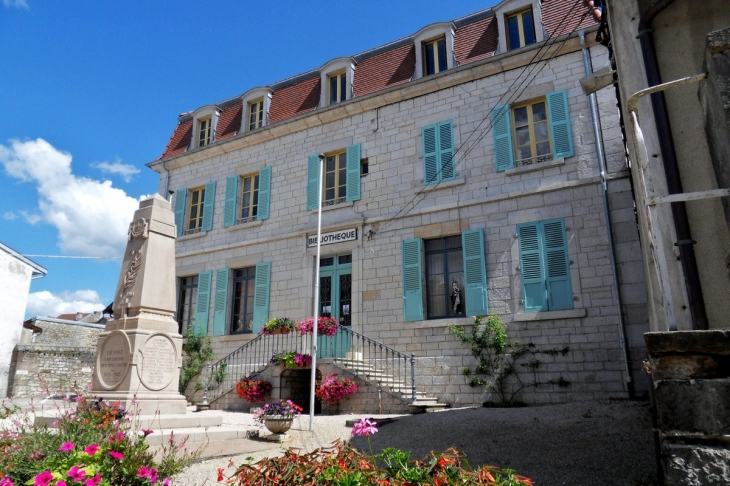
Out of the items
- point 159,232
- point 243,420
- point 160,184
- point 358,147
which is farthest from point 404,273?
point 160,184

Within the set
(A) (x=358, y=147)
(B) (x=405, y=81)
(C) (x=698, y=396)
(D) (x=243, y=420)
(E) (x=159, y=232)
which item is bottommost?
(D) (x=243, y=420)

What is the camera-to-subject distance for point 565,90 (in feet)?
34.2

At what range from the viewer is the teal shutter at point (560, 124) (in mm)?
10164

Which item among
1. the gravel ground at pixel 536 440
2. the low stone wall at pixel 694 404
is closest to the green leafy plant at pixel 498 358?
the gravel ground at pixel 536 440

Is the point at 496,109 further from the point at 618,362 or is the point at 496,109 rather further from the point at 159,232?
the point at 159,232

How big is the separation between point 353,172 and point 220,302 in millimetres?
4908

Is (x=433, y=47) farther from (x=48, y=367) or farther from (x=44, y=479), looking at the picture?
(x=48, y=367)

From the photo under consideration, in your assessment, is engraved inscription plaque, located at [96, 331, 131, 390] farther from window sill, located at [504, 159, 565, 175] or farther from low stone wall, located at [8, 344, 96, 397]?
low stone wall, located at [8, 344, 96, 397]

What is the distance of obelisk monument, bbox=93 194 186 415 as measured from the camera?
657 centimetres

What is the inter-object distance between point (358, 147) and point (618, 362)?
7.37 meters

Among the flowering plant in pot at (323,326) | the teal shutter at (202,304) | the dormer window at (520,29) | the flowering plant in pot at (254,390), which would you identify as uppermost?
the dormer window at (520,29)

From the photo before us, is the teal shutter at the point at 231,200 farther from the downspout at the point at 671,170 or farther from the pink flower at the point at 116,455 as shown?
the downspout at the point at 671,170

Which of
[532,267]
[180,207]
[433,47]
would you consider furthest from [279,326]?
[433,47]

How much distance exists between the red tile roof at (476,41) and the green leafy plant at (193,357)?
9.44 meters
